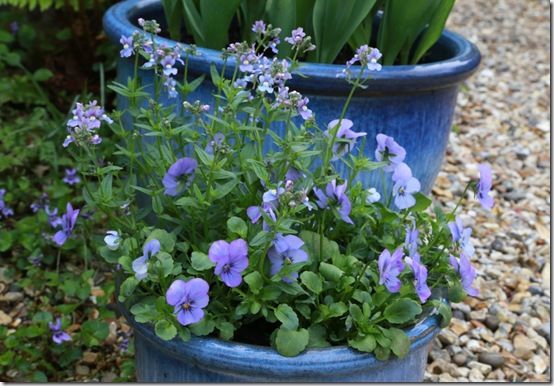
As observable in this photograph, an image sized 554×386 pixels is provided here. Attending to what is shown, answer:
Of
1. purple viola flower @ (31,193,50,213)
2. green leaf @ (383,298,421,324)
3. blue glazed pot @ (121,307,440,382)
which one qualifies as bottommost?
purple viola flower @ (31,193,50,213)

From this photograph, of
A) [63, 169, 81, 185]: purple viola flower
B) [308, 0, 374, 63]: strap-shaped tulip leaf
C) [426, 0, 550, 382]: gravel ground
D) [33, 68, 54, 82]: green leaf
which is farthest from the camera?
[33, 68, 54, 82]: green leaf

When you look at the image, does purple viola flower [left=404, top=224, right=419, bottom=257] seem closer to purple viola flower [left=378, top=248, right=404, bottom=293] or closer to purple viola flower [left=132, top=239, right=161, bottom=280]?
purple viola flower [left=378, top=248, right=404, bottom=293]

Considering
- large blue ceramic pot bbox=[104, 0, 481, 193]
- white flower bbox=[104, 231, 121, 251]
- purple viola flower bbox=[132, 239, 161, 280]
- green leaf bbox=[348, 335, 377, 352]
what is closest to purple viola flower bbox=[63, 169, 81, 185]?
large blue ceramic pot bbox=[104, 0, 481, 193]

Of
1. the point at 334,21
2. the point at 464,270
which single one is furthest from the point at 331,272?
the point at 334,21

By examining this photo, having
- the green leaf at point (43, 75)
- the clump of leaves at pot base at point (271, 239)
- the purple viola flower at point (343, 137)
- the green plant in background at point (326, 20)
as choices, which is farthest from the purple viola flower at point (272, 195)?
the green leaf at point (43, 75)

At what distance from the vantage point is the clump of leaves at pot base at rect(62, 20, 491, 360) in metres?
1.43

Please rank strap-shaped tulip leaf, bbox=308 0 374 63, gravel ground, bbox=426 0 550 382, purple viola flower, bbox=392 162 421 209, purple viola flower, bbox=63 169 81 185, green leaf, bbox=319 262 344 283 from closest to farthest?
green leaf, bbox=319 262 344 283, purple viola flower, bbox=392 162 421 209, strap-shaped tulip leaf, bbox=308 0 374 63, gravel ground, bbox=426 0 550 382, purple viola flower, bbox=63 169 81 185

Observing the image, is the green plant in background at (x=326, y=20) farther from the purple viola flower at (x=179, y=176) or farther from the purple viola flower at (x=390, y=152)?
the purple viola flower at (x=179, y=176)

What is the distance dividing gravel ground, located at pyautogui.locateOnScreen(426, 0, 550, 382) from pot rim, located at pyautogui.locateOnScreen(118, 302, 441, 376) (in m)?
0.86

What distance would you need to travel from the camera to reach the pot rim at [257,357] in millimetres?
1399

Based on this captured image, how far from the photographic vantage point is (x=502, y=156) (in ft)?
11.8

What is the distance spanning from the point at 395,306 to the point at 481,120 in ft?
8.67

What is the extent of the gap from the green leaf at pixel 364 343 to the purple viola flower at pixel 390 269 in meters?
0.09

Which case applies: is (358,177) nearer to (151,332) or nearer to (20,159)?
(151,332)
